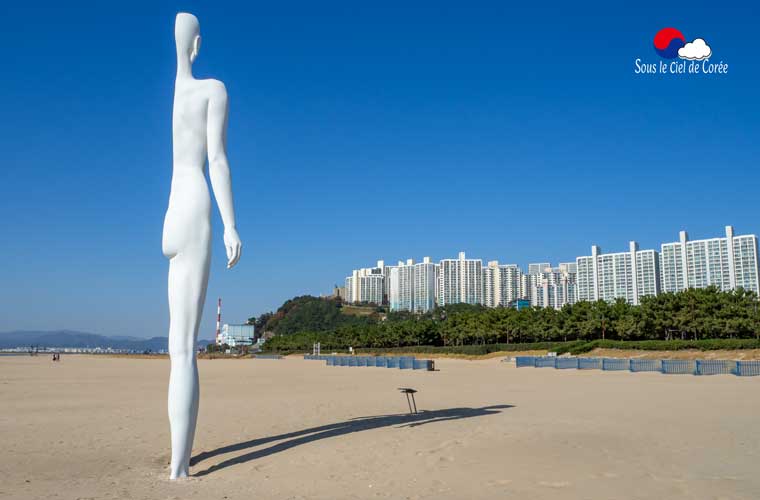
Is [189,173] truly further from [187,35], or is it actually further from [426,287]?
[426,287]

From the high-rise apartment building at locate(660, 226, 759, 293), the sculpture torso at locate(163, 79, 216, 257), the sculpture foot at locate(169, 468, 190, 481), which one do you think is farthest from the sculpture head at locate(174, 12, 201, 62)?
the high-rise apartment building at locate(660, 226, 759, 293)

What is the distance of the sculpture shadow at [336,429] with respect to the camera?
36.1 feet

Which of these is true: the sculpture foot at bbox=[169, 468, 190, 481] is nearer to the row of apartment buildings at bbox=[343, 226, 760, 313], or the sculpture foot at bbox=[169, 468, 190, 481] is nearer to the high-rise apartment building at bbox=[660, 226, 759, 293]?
the row of apartment buildings at bbox=[343, 226, 760, 313]

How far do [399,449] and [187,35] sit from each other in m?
8.19

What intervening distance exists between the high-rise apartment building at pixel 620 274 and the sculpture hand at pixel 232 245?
11657 cm

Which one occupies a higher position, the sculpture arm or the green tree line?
the sculpture arm

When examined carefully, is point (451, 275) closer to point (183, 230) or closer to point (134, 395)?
point (134, 395)

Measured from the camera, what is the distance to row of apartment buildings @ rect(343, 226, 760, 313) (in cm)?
10769

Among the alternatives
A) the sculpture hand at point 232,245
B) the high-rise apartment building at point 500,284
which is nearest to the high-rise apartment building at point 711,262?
the high-rise apartment building at point 500,284

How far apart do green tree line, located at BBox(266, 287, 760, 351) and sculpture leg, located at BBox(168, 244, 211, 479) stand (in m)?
47.0

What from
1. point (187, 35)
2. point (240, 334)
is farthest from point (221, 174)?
point (240, 334)

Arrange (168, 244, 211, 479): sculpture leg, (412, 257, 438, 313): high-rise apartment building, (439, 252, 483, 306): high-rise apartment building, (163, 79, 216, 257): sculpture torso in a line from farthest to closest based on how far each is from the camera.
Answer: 1. (412, 257, 438, 313): high-rise apartment building
2. (439, 252, 483, 306): high-rise apartment building
3. (163, 79, 216, 257): sculpture torso
4. (168, 244, 211, 479): sculpture leg

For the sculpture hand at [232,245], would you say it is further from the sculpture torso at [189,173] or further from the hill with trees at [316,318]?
the hill with trees at [316,318]

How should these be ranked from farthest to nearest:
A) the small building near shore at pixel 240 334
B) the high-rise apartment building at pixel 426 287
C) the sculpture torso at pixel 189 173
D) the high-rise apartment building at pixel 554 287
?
the small building near shore at pixel 240 334
the high-rise apartment building at pixel 426 287
the high-rise apartment building at pixel 554 287
the sculpture torso at pixel 189 173
